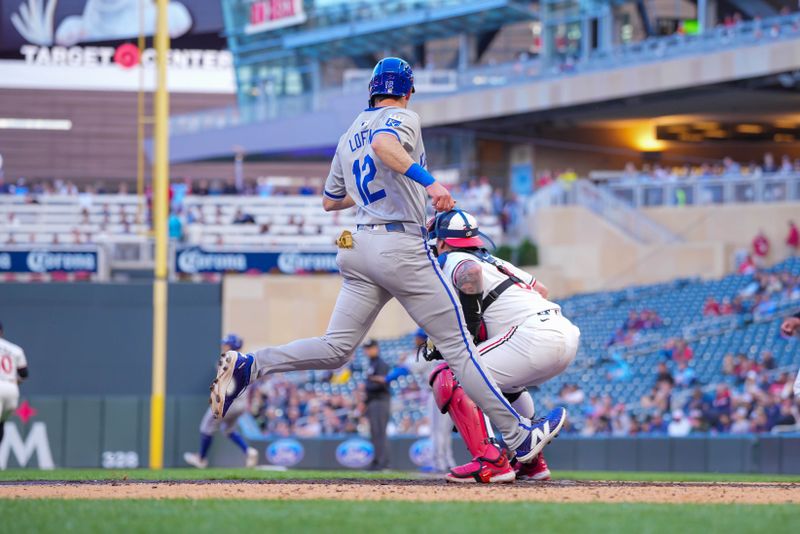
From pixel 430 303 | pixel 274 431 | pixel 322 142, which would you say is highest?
pixel 322 142

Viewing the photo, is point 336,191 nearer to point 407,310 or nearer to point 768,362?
point 407,310

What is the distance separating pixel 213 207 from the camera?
34.4 m

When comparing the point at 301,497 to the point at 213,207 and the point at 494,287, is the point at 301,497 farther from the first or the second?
the point at 213,207

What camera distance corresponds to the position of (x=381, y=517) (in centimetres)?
606

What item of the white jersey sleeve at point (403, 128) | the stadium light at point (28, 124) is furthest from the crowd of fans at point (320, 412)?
the stadium light at point (28, 124)

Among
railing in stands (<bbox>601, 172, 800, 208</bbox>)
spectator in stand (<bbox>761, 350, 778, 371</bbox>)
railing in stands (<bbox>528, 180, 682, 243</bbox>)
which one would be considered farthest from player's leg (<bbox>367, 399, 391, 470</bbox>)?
railing in stands (<bbox>528, 180, 682, 243</bbox>)

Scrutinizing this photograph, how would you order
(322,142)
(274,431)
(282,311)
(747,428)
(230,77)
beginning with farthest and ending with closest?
(230,77) < (322,142) < (282,311) < (274,431) < (747,428)

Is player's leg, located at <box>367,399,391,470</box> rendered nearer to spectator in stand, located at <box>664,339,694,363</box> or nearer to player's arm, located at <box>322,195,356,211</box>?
spectator in stand, located at <box>664,339,694,363</box>

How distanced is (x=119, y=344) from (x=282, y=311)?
10.7 metres

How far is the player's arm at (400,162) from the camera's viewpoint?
7.10 metres

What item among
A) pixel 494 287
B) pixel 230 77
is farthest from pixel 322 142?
pixel 494 287

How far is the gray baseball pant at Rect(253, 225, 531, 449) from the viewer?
7.41 meters

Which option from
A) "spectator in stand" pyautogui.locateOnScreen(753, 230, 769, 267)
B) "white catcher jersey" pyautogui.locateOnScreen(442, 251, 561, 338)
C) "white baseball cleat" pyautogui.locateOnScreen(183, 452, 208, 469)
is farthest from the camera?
"spectator in stand" pyautogui.locateOnScreen(753, 230, 769, 267)

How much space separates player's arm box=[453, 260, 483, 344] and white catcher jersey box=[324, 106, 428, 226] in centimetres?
37
